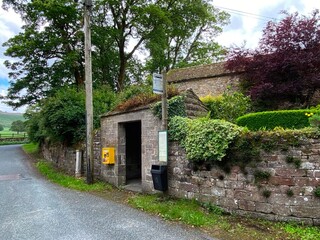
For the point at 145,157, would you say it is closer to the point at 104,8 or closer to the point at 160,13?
the point at 160,13

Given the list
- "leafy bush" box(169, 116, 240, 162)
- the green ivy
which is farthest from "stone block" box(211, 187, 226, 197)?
the green ivy

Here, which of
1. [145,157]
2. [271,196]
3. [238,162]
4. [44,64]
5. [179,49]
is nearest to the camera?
[271,196]

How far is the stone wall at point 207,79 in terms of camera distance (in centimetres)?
1576

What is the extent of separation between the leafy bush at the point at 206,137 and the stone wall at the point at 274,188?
42 cm

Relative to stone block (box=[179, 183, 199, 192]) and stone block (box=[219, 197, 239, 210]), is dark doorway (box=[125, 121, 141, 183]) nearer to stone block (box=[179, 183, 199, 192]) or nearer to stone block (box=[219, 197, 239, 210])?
stone block (box=[179, 183, 199, 192])

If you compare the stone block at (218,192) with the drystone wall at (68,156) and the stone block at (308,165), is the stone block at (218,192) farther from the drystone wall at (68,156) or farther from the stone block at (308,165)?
the drystone wall at (68,156)

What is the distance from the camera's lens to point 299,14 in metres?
12.8

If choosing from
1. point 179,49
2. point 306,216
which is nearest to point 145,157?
point 306,216

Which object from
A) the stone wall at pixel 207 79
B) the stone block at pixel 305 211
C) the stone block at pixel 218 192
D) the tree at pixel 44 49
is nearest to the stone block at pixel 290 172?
the stone block at pixel 305 211

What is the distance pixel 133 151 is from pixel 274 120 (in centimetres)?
549

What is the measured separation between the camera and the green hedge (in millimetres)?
9016

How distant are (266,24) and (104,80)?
15.2 m

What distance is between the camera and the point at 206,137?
226 inches

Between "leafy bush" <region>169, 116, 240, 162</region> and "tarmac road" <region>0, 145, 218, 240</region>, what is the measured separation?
1.63 meters
